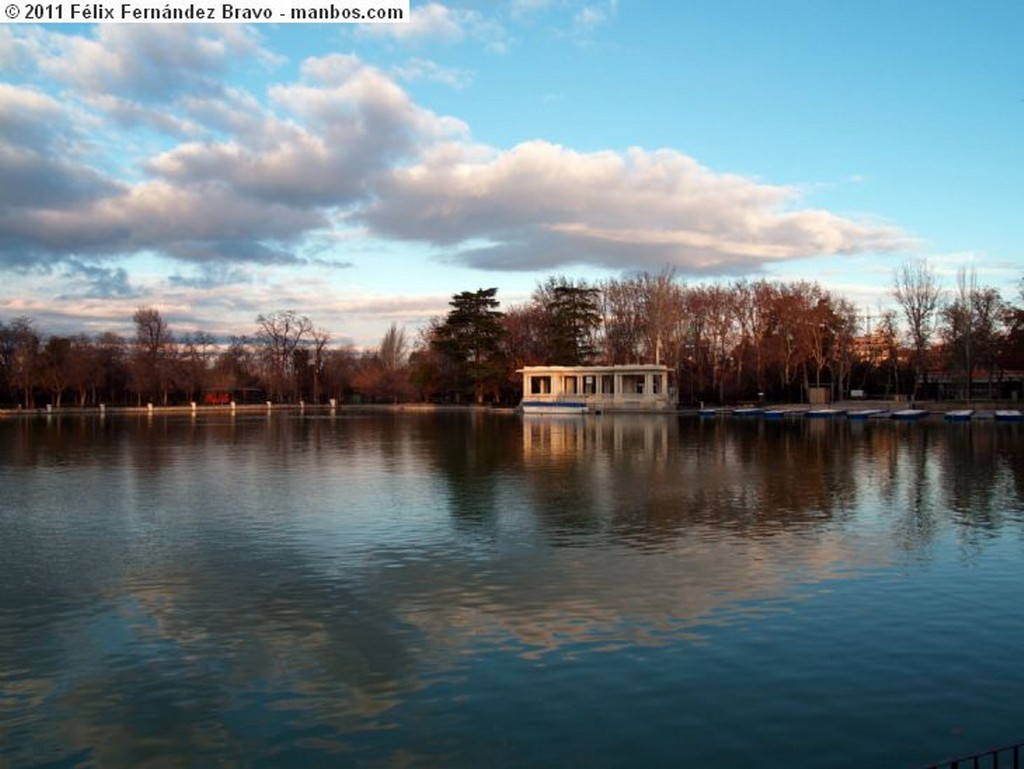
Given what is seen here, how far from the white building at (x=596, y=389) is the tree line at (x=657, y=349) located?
2.79 metres

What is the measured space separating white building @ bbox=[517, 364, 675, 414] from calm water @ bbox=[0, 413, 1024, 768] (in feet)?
155

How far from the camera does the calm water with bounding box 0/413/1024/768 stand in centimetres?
668

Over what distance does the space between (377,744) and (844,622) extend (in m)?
5.72

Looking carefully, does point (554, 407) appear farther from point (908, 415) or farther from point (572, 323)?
point (908, 415)

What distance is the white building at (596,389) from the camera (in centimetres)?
6850

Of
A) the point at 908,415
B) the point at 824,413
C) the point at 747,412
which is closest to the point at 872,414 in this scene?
the point at 908,415

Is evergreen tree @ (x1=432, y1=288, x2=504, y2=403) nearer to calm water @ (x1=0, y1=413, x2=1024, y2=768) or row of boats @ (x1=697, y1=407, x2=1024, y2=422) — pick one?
row of boats @ (x1=697, y1=407, x2=1024, y2=422)

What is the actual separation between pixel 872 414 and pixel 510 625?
52.2 metres

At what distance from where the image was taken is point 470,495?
1997cm

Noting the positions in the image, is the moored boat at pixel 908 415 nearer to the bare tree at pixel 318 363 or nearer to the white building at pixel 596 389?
the white building at pixel 596 389

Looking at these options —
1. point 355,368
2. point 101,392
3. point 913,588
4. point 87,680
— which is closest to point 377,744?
point 87,680

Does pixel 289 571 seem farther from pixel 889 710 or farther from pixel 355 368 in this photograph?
pixel 355 368

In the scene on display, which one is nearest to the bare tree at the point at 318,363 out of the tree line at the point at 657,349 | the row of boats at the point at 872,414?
the tree line at the point at 657,349

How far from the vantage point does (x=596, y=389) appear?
72.9 m
